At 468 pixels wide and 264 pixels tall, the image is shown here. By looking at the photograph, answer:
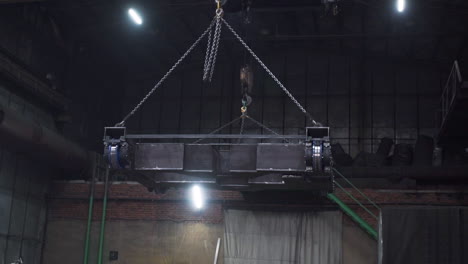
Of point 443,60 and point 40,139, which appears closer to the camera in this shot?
point 40,139

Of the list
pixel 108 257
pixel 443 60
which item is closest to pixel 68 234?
pixel 108 257

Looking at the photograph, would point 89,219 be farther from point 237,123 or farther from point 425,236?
point 425,236

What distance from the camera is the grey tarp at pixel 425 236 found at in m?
10.0

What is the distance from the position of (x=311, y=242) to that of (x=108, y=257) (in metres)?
5.42

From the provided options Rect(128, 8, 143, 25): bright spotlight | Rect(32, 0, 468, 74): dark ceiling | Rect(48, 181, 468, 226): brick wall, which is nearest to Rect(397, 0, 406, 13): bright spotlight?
Rect(32, 0, 468, 74): dark ceiling

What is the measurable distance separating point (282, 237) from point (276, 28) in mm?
6968

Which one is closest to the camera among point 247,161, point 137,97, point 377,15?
point 247,161

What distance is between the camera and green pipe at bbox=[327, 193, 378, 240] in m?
14.9

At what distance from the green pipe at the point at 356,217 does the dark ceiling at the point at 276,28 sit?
512 centimetres

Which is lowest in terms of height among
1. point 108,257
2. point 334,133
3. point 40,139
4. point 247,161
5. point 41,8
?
point 108,257

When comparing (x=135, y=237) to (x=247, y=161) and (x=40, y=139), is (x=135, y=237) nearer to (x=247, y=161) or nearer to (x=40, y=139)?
(x=40, y=139)

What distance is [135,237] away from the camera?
54.0 ft

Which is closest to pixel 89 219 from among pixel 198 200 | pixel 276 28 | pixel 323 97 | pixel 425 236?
pixel 198 200

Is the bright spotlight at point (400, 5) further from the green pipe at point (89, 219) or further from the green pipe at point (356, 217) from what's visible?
the green pipe at point (89, 219)
